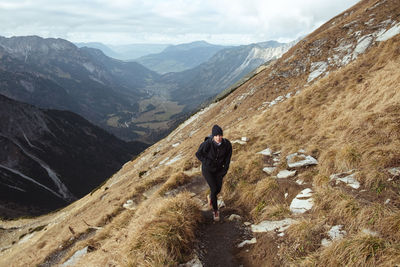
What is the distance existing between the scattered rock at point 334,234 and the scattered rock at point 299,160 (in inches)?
152

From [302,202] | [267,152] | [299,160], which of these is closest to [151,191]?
[267,152]

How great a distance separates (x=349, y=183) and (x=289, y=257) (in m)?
3.30

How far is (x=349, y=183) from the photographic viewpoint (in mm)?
7160

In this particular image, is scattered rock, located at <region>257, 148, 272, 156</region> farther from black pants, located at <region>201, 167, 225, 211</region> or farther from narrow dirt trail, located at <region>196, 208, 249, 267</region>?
black pants, located at <region>201, 167, 225, 211</region>

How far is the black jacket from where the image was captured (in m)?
7.68

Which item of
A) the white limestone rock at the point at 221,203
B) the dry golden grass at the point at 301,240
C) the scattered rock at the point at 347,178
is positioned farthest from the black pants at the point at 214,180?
the scattered rock at the point at 347,178

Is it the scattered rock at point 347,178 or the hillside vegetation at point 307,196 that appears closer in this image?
the hillside vegetation at point 307,196

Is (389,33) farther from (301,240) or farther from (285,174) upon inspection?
(301,240)

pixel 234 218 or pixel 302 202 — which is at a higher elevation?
pixel 302 202

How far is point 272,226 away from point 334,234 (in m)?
1.66

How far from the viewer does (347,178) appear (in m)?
7.40

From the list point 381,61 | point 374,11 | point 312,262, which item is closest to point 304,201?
point 312,262

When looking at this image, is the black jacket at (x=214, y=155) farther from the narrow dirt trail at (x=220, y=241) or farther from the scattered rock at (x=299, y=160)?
the scattered rock at (x=299, y=160)

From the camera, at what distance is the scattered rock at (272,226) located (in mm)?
6539
